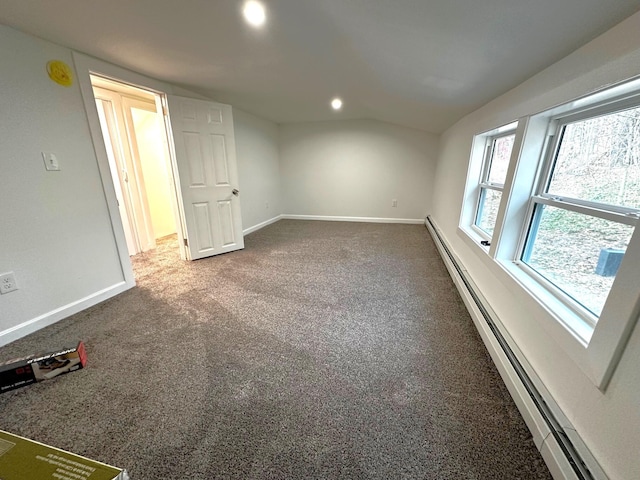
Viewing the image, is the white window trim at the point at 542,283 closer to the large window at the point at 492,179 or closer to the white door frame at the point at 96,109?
the large window at the point at 492,179

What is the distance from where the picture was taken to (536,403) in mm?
1132

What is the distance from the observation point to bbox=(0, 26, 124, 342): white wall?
1701 millimetres

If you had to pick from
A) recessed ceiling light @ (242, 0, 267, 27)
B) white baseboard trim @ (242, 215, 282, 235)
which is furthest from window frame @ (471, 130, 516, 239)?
white baseboard trim @ (242, 215, 282, 235)

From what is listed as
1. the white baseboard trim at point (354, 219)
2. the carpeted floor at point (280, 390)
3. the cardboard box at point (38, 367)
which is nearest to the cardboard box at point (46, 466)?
the carpeted floor at point (280, 390)

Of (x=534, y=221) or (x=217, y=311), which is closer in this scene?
(x=534, y=221)

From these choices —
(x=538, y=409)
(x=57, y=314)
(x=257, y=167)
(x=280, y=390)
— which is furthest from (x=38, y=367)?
(x=257, y=167)

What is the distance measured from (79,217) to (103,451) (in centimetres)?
181

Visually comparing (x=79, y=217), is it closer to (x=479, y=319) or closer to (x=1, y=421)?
(x=1, y=421)

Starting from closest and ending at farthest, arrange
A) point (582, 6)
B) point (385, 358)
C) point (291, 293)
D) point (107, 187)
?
point (582, 6) → point (385, 358) → point (107, 187) → point (291, 293)

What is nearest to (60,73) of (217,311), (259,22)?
(259,22)

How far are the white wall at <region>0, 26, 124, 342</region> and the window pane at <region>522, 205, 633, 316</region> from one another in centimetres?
332

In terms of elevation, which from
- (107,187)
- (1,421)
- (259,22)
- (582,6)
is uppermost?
(259,22)

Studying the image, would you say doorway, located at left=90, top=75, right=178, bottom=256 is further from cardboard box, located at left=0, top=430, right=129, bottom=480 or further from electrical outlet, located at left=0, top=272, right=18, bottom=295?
cardboard box, located at left=0, top=430, right=129, bottom=480

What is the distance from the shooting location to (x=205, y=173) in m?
3.15
